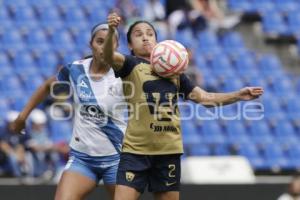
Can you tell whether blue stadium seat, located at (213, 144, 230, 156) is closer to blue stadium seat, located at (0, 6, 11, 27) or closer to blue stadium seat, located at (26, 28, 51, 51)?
blue stadium seat, located at (26, 28, 51, 51)

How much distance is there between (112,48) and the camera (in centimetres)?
666

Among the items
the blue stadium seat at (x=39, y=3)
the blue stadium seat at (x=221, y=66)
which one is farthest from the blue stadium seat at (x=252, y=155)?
the blue stadium seat at (x=39, y=3)

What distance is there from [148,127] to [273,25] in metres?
11.8

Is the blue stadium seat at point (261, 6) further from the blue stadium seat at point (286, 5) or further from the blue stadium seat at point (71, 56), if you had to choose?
the blue stadium seat at point (71, 56)

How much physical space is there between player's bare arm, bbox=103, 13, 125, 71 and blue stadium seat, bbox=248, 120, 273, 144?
8938 mm

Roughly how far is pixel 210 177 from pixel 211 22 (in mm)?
6084

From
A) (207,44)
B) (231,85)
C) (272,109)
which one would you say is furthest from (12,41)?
(272,109)

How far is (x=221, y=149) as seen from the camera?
14.3m

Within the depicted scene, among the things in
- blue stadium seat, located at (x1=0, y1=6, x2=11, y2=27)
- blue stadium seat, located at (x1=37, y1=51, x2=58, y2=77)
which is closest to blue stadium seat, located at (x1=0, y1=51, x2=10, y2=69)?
blue stadium seat, located at (x1=37, y1=51, x2=58, y2=77)

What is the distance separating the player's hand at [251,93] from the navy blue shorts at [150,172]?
72 cm

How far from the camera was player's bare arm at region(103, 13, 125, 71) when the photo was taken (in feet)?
21.0

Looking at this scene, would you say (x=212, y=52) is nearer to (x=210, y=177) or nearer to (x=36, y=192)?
(x=210, y=177)

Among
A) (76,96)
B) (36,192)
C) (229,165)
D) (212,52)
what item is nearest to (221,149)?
(229,165)

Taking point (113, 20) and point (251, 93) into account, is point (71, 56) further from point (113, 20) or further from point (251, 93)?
point (113, 20)
